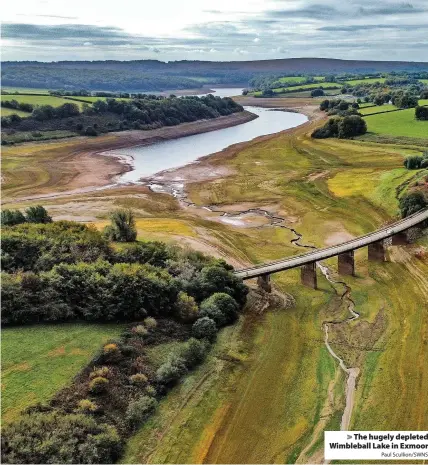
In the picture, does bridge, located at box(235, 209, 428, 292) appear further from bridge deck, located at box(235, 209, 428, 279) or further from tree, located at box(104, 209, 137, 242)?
tree, located at box(104, 209, 137, 242)

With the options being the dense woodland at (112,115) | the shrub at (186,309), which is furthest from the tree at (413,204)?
the dense woodland at (112,115)

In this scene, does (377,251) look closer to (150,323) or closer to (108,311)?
(150,323)

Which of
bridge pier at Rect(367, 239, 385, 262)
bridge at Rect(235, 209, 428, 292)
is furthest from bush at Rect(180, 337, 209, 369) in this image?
bridge pier at Rect(367, 239, 385, 262)

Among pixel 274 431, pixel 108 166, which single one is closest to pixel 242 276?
pixel 274 431

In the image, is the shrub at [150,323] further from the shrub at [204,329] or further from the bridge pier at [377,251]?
the bridge pier at [377,251]

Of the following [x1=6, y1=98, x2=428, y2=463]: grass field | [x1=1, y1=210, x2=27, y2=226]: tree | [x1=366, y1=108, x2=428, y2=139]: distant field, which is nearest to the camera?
[x1=6, y1=98, x2=428, y2=463]: grass field

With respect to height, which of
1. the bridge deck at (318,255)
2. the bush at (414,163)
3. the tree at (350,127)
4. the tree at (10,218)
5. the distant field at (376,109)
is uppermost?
the distant field at (376,109)
